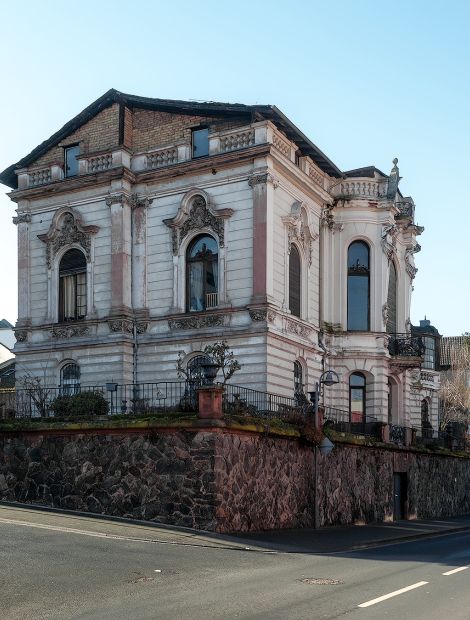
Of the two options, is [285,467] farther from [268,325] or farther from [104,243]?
[104,243]

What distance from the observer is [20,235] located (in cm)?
3653

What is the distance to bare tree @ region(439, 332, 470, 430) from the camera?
6555cm

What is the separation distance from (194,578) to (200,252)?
62.6 feet

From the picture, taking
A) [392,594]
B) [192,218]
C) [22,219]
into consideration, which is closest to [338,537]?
[392,594]

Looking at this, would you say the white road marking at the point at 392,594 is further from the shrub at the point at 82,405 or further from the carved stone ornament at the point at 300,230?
the carved stone ornament at the point at 300,230

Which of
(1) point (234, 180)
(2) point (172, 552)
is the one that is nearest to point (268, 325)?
(1) point (234, 180)

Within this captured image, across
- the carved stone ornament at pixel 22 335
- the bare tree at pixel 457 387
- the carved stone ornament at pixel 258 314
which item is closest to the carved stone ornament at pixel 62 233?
the carved stone ornament at pixel 22 335

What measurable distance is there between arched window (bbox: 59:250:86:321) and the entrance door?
14434 millimetres

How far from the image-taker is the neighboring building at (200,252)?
104 feet

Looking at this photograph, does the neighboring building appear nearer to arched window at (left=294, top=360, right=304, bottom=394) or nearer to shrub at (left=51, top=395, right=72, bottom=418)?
arched window at (left=294, top=360, right=304, bottom=394)

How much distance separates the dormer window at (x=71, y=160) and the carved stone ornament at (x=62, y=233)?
1.65 m

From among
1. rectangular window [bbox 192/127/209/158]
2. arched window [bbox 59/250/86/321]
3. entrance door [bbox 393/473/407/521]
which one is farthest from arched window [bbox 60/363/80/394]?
entrance door [bbox 393/473/407/521]

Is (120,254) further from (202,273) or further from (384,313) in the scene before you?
(384,313)

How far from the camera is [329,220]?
123 feet
